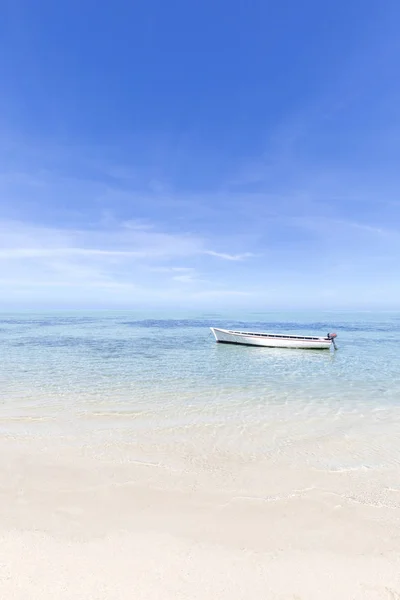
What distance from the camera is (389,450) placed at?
892 centimetres

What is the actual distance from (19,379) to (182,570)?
15781mm

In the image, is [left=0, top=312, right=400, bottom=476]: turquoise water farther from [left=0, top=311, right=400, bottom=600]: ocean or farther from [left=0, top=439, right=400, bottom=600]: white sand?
[left=0, top=439, right=400, bottom=600]: white sand

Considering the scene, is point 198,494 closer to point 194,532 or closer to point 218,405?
point 194,532

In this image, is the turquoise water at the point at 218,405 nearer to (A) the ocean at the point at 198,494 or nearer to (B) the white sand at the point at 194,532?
(A) the ocean at the point at 198,494

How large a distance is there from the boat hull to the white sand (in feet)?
89.8

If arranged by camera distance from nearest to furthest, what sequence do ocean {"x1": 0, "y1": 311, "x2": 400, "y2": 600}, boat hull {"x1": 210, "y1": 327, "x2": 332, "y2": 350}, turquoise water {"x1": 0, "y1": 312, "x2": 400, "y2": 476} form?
ocean {"x1": 0, "y1": 311, "x2": 400, "y2": 600}, turquoise water {"x1": 0, "y1": 312, "x2": 400, "y2": 476}, boat hull {"x1": 210, "y1": 327, "x2": 332, "y2": 350}

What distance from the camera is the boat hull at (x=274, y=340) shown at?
33541 millimetres

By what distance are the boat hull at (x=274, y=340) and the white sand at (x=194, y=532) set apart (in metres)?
27.4

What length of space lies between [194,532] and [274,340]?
30.5 m

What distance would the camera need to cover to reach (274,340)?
3472 cm

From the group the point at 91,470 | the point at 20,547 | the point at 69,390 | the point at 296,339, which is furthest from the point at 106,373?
the point at 296,339

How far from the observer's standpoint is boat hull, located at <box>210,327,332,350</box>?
1320 inches

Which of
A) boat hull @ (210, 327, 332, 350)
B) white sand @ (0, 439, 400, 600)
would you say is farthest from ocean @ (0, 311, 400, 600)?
boat hull @ (210, 327, 332, 350)

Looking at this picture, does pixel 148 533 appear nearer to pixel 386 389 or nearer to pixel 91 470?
pixel 91 470
